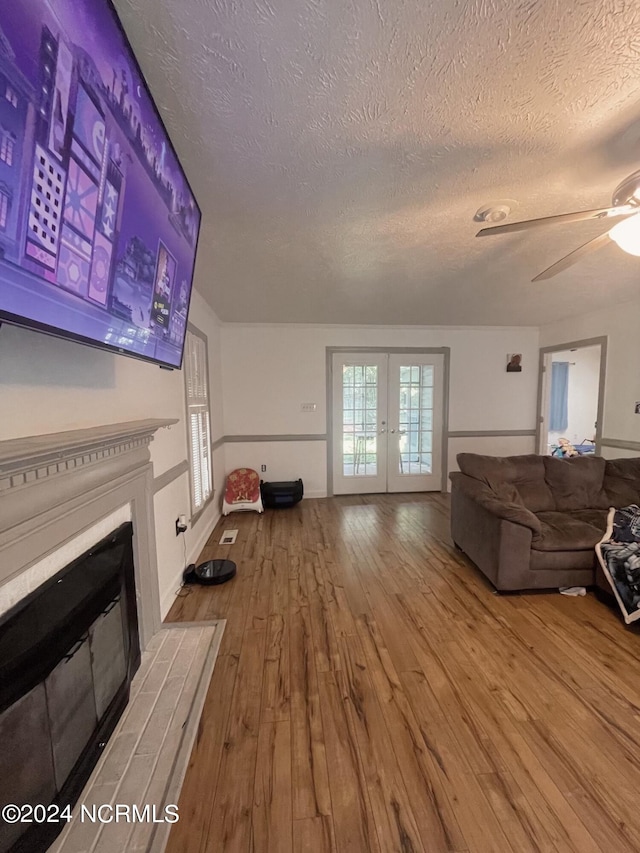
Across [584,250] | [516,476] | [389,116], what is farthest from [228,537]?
[584,250]

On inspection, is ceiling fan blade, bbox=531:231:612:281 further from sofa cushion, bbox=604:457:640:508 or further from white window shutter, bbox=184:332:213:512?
white window shutter, bbox=184:332:213:512

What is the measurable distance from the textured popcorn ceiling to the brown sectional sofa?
1.83m

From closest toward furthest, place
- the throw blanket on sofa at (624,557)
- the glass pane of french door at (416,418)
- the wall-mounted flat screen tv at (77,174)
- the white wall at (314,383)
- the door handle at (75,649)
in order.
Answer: the wall-mounted flat screen tv at (77,174) < the door handle at (75,649) < the throw blanket on sofa at (624,557) < the white wall at (314,383) < the glass pane of french door at (416,418)

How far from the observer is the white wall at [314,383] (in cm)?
445

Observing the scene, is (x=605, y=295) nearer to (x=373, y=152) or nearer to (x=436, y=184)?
(x=436, y=184)

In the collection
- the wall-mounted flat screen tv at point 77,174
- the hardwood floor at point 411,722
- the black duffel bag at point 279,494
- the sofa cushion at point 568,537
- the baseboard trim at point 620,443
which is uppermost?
the wall-mounted flat screen tv at point 77,174

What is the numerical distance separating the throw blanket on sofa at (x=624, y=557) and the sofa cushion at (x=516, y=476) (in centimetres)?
53

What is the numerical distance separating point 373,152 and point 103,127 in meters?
1.04

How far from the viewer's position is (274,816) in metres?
1.12

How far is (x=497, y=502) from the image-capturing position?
8.16 feet

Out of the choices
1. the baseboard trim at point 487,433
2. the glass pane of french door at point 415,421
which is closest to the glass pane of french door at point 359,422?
the glass pane of french door at point 415,421

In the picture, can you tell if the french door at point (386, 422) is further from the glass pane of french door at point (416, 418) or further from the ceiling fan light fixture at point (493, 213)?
the ceiling fan light fixture at point (493, 213)

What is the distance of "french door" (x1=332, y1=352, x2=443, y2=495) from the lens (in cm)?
463

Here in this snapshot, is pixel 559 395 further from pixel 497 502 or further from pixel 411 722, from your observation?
pixel 411 722
